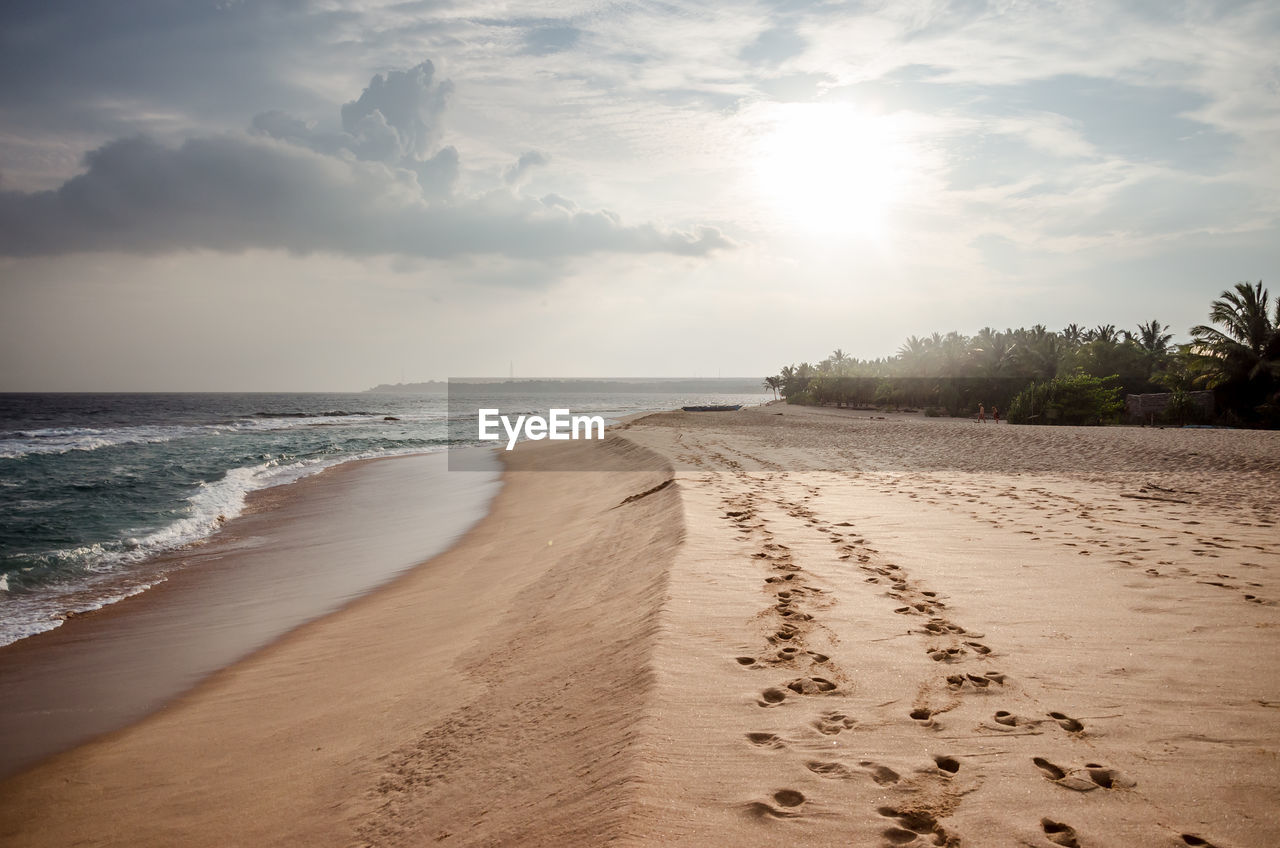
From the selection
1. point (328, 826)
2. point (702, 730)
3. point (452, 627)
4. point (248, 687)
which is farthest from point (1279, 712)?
point (248, 687)

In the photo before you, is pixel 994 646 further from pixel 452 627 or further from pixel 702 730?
pixel 452 627

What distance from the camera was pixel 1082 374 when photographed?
1435 inches

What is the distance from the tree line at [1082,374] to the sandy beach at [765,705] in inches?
1147

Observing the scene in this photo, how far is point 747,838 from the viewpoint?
283 centimetres

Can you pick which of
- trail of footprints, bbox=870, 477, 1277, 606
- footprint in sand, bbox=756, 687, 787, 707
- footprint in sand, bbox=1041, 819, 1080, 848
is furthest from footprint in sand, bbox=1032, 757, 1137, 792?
trail of footprints, bbox=870, 477, 1277, 606

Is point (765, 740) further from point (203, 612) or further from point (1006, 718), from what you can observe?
point (203, 612)

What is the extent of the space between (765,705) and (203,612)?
29.2 ft

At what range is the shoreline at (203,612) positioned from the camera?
6453 millimetres

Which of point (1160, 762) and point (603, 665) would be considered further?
point (603, 665)

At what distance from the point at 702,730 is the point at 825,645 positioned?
1.54m

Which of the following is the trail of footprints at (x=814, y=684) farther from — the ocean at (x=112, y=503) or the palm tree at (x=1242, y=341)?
the palm tree at (x=1242, y=341)

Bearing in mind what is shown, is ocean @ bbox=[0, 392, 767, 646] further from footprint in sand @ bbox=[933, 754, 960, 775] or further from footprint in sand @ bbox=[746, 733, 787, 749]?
footprint in sand @ bbox=[933, 754, 960, 775]

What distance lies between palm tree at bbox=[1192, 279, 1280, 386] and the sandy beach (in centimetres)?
2908

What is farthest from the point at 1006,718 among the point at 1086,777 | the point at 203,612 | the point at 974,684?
the point at 203,612
